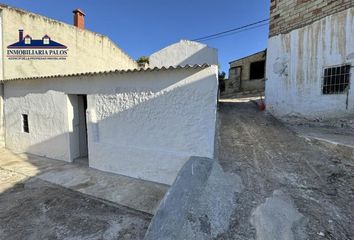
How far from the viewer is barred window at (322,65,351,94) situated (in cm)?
649

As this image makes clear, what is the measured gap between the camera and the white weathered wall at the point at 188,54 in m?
11.2

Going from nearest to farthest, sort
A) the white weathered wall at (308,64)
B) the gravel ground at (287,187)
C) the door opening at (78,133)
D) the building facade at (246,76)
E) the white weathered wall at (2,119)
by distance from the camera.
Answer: the gravel ground at (287,187) < the white weathered wall at (308,64) < the door opening at (78,133) < the white weathered wall at (2,119) < the building facade at (246,76)

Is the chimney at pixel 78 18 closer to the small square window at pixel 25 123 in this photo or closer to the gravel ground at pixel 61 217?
the small square window at pixel 25 123

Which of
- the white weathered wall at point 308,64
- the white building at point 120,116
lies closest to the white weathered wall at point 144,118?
the white building at point 120,116

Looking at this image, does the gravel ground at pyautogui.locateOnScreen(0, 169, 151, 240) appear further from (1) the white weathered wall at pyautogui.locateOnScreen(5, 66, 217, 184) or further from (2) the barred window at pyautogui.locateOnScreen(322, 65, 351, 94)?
(2) the barred window at pyautogui.locateOnScreen(322, 65, 351, 94)

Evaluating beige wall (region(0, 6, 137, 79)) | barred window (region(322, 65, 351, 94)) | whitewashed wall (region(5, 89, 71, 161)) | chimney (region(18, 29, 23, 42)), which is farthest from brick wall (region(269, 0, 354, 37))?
chimney (region(18, 29, 23, 42))

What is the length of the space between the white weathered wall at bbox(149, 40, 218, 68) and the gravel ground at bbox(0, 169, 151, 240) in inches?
334

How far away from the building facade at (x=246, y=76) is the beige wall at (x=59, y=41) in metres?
11.2

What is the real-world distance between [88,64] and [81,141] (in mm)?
6219

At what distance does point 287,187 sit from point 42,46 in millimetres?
11798

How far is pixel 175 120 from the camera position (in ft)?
17.5

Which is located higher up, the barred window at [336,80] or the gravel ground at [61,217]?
the barred window at [336,80]

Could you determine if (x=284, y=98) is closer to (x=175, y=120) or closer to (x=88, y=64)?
(x=175, y=120)

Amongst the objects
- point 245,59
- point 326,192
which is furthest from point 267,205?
point 245,59
